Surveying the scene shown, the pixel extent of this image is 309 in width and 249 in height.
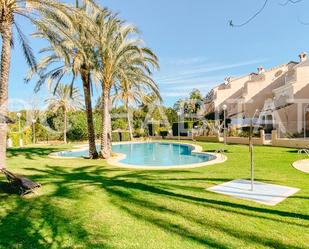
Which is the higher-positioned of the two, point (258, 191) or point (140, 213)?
point (258, 191)

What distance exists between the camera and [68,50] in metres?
14.6

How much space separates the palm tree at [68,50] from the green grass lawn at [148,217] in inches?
257

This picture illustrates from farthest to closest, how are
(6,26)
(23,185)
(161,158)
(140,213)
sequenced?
(161,158) → (6,26) → (23,185) → (140,213)

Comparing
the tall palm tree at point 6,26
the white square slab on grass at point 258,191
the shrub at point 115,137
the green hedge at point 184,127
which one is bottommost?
the white square slab on grass at point 258,191

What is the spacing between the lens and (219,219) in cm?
612

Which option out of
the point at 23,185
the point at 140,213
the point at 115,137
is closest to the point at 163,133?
the point at 115,137

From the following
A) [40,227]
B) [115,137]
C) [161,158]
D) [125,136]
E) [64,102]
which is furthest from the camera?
[125,136]

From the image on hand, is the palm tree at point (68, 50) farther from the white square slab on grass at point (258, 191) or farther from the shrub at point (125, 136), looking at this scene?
the shrub at point (125, 136)

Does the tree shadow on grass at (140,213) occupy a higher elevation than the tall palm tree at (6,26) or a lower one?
lower

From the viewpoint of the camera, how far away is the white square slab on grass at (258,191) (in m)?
7.54

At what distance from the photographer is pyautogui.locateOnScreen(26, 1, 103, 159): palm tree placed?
11938 millimetres

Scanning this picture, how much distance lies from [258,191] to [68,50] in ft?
37.8

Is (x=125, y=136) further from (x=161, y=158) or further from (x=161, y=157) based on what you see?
(x=161, y=158)

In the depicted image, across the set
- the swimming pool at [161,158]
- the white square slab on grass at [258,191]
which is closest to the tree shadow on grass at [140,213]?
Result: the white square slab on grass at [258,191]
